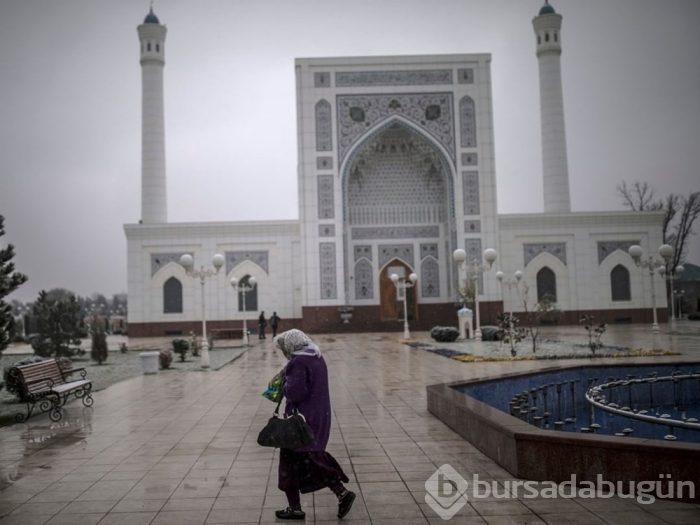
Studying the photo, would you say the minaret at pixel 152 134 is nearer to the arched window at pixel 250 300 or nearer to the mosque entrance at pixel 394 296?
the arched window at pixel 250 300

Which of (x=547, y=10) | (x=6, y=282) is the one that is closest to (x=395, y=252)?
(x=547, y=10)

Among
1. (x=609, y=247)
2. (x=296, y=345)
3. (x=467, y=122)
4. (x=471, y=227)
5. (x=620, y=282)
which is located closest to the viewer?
(x=296, y=345)

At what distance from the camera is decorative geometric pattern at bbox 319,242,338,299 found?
92.5 ft

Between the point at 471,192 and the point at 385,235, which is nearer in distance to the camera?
the point at 471,192

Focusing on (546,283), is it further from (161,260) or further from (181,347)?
(181,347)

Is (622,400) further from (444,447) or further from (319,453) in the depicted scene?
(319,453)

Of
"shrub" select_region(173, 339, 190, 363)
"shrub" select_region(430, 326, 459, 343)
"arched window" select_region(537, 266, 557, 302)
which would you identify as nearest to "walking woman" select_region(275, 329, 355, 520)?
"shrub" select_region(173, 339, 190, 363)

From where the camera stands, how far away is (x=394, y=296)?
98.0 feet

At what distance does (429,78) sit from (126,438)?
24.8 metres

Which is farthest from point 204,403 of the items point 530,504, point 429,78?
point 429,78

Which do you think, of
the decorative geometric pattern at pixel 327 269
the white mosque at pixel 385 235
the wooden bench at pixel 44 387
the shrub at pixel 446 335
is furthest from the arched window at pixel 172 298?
the wooden bench at pixel 44 387

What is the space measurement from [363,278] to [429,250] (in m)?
3.00

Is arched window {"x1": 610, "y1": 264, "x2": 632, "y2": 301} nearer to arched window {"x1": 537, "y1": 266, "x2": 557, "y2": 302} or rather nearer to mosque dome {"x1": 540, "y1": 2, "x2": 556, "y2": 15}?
arched window {"x1": 537, "y1": 266, "x2": 557, "y2": 302}

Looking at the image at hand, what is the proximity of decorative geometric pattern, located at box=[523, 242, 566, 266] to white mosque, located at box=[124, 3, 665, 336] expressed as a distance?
0.04 m
